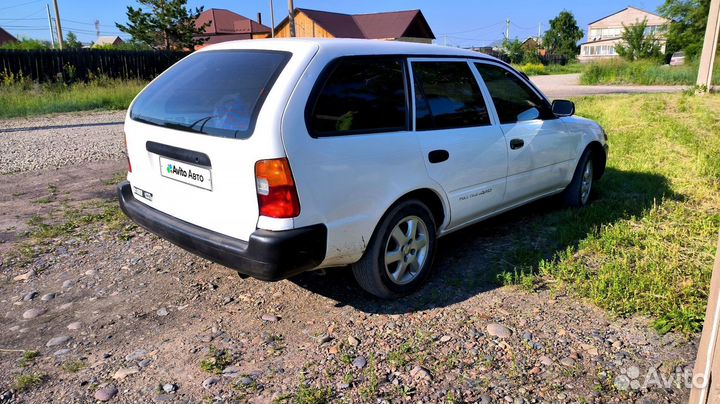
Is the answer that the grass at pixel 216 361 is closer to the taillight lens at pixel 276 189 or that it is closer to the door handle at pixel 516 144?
the taillight lens at pixel 276 189

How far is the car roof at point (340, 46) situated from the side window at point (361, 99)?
70 millimetres

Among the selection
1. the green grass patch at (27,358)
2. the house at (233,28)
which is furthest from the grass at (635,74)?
the house at (233,28)

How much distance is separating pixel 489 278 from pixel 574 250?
3.13 feet

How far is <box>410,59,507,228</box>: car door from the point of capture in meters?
3.71

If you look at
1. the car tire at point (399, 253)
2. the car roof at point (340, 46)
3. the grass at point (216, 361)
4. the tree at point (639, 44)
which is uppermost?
the tree at point (639, 44)

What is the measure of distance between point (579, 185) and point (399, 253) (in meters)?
2.78

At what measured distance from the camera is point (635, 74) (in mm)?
26203

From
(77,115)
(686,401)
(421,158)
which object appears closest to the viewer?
(686,401)

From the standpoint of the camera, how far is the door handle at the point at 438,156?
143 inches

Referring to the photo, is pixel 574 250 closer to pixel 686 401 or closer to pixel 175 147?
pixel 686 401

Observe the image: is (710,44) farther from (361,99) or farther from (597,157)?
(361,99)

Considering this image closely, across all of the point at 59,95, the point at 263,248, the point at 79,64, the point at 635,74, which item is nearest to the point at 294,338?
the point at 263,248

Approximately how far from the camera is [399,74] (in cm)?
365

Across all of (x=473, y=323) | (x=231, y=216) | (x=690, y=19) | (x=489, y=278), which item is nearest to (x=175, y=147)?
(x=231, y=216)
